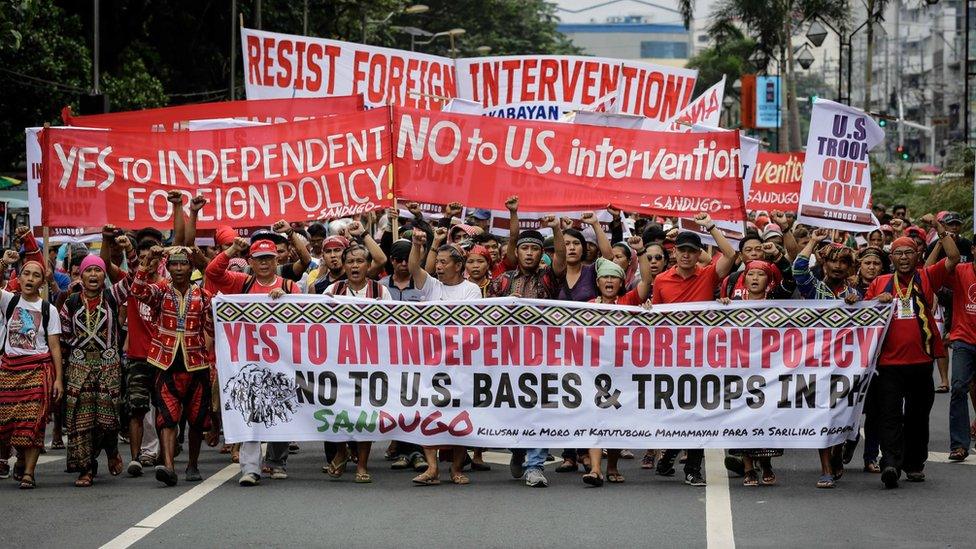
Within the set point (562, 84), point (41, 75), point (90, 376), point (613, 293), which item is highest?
point (41, 75)

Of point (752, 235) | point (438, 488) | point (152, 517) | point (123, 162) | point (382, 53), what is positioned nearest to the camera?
point (152, 517)

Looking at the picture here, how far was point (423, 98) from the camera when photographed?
17.1 metres

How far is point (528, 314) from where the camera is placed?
9.91 m

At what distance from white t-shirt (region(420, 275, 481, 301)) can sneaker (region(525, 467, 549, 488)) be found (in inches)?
48.2

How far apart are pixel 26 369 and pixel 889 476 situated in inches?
216

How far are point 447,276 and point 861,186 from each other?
177 inches

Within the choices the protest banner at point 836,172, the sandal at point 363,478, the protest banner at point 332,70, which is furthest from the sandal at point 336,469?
the protest banner at point 332,70

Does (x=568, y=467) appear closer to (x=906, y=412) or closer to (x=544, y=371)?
(x=544, y=371)

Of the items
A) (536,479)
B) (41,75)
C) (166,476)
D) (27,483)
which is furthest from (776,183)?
(41,75)

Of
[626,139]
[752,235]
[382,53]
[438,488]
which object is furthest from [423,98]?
[438,488]

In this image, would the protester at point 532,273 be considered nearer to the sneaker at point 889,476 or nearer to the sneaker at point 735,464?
the sneaker at point 735,464

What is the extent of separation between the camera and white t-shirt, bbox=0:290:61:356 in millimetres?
9875

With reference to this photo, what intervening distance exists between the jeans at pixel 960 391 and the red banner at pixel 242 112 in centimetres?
639

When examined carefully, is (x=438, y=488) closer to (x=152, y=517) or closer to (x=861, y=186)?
(x=152, y=517)
